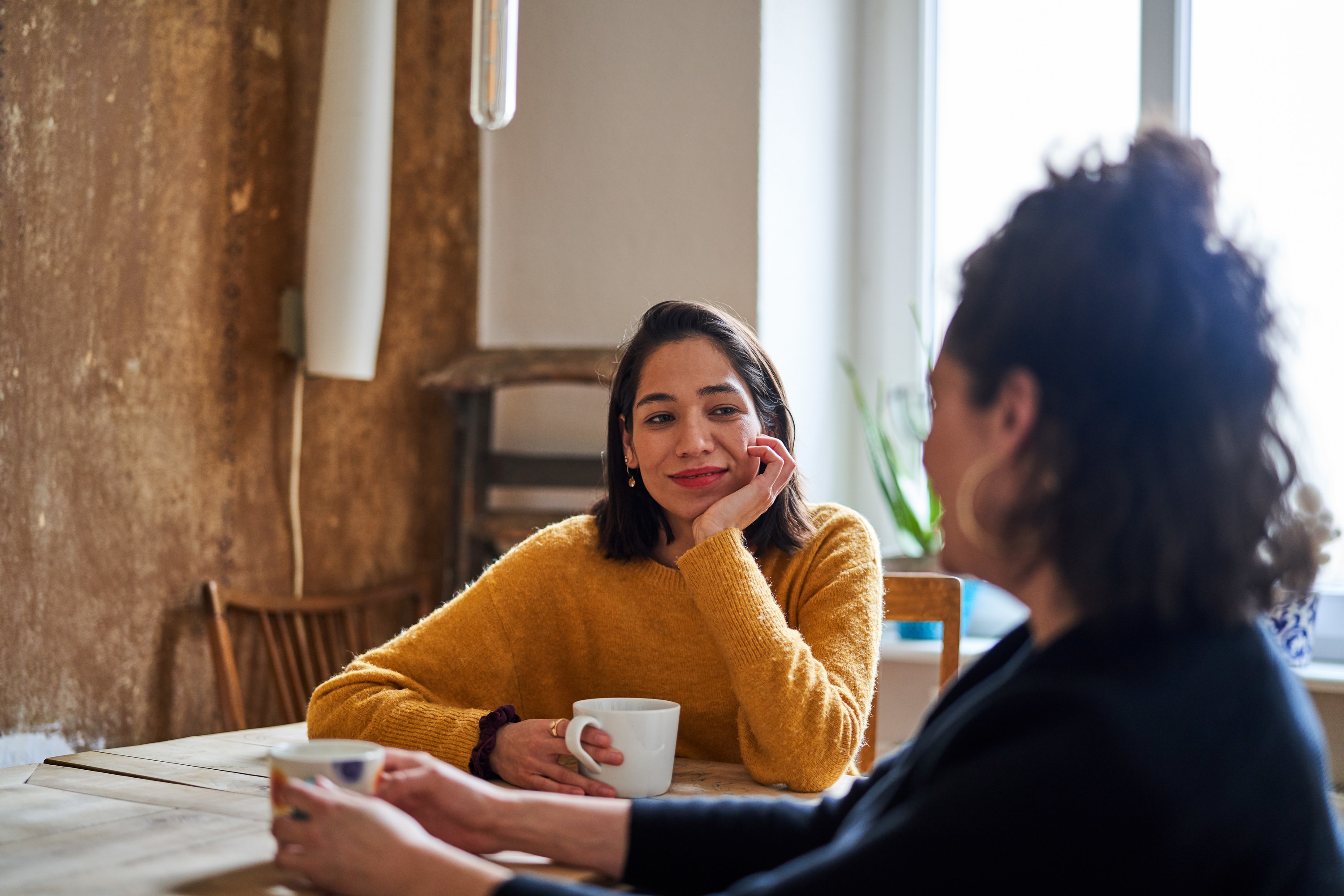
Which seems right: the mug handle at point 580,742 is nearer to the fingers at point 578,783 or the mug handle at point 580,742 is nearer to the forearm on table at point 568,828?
the fingers at point 578,783

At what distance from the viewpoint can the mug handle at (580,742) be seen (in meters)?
0.95

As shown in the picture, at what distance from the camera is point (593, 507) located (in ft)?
5.12

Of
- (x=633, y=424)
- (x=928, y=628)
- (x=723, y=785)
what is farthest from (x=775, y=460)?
(x=928, y=628)

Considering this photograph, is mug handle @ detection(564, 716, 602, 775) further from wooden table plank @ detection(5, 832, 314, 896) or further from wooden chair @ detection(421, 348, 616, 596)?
wooden chair @ detection(421, 348, 616, 596)

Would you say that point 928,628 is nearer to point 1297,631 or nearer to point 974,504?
point 1297,631

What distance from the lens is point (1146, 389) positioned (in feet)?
1.81

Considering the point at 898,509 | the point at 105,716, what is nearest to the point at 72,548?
the point at 105,716

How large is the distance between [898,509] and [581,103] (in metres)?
1.09

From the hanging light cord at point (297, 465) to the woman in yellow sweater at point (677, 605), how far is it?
2.82 feet

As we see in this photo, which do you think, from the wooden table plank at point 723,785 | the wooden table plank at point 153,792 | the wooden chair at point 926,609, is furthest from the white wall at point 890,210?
the wooden table plank at point 153,792

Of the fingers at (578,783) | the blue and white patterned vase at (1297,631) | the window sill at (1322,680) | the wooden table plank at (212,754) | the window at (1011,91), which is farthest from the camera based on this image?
the window at (1011,91)

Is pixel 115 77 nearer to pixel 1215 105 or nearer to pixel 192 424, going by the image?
pixel 192 424

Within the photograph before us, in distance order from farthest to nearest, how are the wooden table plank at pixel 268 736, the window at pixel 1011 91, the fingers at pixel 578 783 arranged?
the window at pixel 1011 91 < the wooden table plank at pixel 268 736 < the fingers at pixel 578 783

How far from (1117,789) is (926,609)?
100 cm
